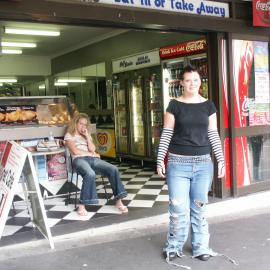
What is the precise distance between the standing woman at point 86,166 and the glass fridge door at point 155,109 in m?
2.93

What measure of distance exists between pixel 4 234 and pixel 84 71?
736 cm

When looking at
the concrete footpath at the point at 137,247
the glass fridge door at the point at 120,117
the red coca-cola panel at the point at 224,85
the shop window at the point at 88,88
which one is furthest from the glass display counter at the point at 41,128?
the shop window at the point at 88,88

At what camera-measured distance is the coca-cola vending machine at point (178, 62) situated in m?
7.08

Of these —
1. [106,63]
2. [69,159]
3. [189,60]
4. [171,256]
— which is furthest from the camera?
[106,63]

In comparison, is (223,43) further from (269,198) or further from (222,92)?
(269,198)

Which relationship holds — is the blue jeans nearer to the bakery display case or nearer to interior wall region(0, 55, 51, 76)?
the bakery display case

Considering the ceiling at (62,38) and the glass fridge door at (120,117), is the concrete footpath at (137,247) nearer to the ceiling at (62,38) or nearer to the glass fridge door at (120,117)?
the glass fridge door at (120,117)

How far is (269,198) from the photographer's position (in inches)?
219

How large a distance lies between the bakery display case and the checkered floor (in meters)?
0.95

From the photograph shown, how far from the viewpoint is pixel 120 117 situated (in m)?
9.62

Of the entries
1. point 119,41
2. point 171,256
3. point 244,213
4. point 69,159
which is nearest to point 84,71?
point 119,41

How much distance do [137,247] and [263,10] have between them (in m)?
3.46

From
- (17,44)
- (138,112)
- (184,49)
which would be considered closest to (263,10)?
(184,49)

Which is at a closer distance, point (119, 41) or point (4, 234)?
point (4, 234)
